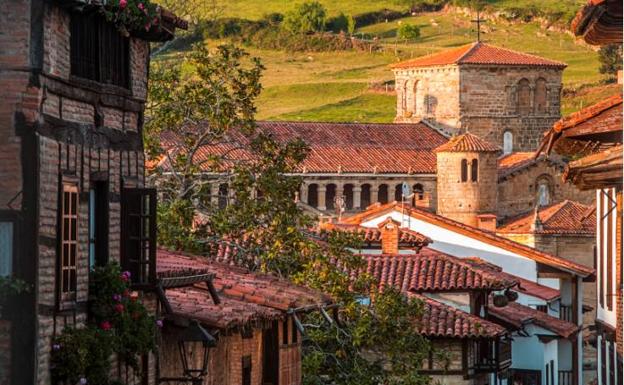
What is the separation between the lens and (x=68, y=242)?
1839 centimetres

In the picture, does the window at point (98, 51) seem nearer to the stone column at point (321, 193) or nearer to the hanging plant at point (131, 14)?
the hanging plant at point (131, 14)

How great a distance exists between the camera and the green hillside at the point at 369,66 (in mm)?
160500

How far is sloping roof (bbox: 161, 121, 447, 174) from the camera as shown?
11831cm

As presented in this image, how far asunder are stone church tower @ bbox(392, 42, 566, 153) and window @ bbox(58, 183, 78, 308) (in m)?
111

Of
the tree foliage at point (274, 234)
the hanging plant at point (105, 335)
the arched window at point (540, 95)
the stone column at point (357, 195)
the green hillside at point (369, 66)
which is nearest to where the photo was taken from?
the hanging plant at point (105, 335)

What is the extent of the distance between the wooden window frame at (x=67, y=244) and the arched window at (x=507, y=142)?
115m

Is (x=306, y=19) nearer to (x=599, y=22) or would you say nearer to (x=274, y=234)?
(x=274, y=234)

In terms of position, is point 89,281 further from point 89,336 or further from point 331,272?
point 331,272

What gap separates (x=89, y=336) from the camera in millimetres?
18547

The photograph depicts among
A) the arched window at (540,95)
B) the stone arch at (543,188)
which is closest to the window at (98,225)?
the stone arch at (543,188)

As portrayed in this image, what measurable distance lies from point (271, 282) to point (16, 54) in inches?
466

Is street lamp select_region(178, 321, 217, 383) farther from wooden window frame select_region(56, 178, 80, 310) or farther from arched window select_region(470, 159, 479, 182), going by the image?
arched window select_region(470, 159, 479, 182)

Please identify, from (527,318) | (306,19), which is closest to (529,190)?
(527,318)

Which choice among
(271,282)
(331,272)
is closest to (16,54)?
(271,282)
